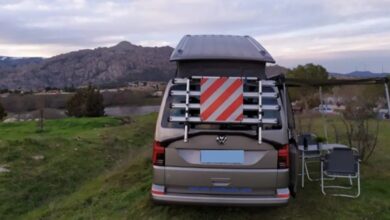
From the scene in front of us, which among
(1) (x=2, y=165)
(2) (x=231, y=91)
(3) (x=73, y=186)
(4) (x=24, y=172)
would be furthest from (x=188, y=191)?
(1) (x=2, y=165)

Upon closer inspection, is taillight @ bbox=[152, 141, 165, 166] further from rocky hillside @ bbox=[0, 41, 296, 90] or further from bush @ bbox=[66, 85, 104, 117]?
rocky hillside @ bbox=[0, 41, 296, 90]

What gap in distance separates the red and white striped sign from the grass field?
1.50 metres

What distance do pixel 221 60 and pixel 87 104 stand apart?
3330cm

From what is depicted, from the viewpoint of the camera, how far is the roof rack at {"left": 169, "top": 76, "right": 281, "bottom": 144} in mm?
5371

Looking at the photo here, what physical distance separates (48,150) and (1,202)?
533 centimetres

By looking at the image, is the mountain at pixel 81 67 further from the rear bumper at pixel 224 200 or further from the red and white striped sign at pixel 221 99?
the rear bumper at pixel 224 200

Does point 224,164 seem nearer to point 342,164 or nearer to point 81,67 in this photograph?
point 342,164

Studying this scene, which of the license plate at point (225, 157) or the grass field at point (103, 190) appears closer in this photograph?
the license plate at point (225, 157)

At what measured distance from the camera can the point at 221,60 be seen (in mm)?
5996

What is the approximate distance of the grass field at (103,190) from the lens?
6.48 metres

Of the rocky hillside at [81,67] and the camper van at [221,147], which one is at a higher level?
the rocky hillside at [81,67]

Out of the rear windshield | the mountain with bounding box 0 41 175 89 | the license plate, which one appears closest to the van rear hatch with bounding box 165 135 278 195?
the license plate

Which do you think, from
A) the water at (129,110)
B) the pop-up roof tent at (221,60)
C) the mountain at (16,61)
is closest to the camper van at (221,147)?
the pop-up roof tent at (221,60)

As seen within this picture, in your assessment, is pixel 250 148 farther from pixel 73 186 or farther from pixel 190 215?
pixel 73 186
